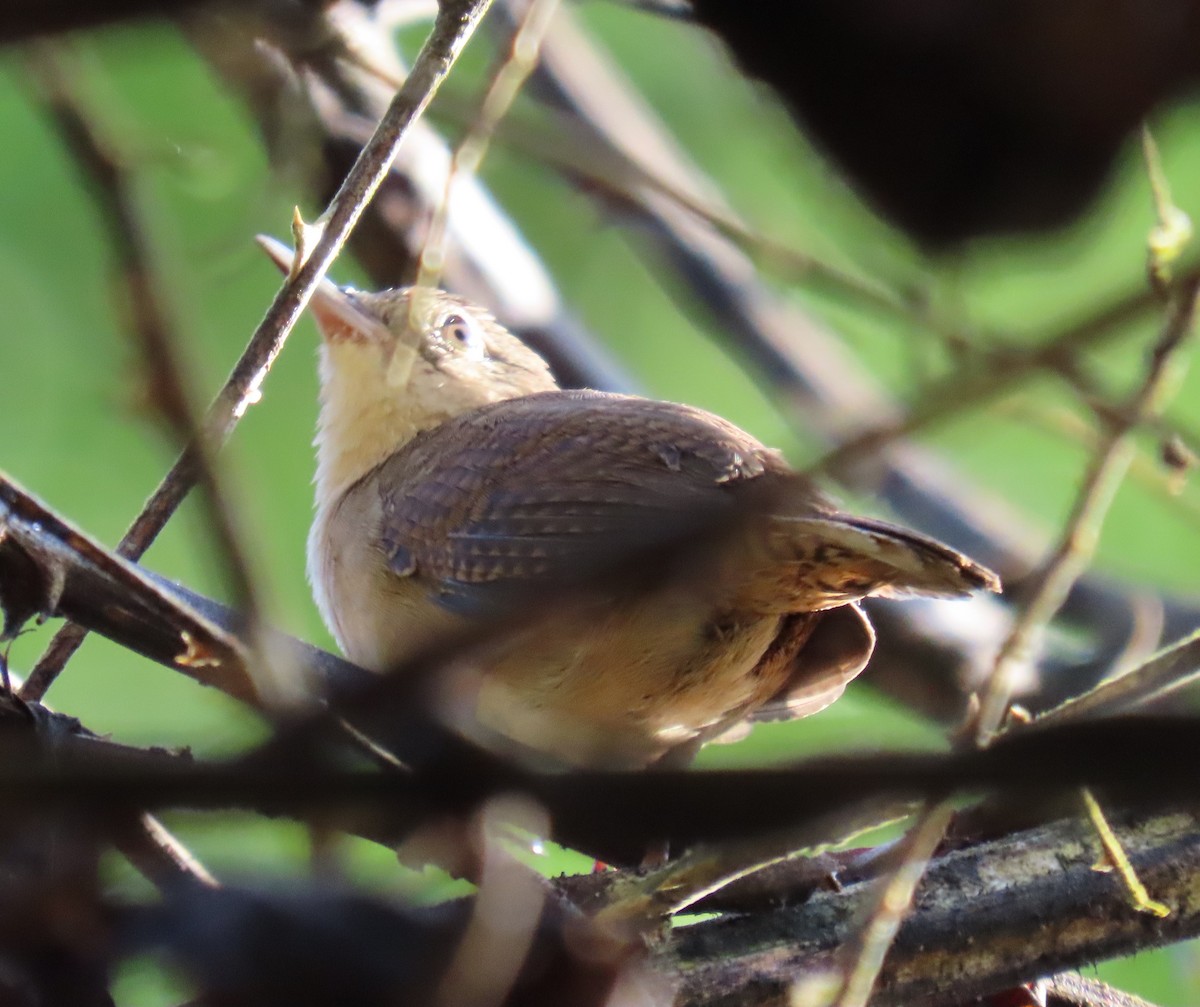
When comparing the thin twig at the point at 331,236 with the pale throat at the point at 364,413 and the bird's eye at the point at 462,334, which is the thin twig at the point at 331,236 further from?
the bird's eye at the point at 462,334

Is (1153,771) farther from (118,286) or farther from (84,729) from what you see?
(84,729)

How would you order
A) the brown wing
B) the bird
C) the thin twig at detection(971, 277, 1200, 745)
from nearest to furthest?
the thin twig at detection(971, 277, 1200, 745) < the bird < the brown wing

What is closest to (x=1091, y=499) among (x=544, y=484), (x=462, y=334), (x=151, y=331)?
(x=151, y=331)

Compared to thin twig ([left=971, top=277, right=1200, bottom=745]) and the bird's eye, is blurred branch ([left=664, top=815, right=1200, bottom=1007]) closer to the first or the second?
thin twig ([left=971, top=277, right=1200, bottom=745])

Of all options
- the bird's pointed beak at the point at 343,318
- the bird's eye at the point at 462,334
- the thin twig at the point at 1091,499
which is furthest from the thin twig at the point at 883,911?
the bird's eye at the point at 462,334

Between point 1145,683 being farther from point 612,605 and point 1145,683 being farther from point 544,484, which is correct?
point 544,484

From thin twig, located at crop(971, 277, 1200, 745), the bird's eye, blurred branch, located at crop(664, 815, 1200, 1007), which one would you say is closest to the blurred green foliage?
thin twig, located at crop(971, 277, 1200, 745)
